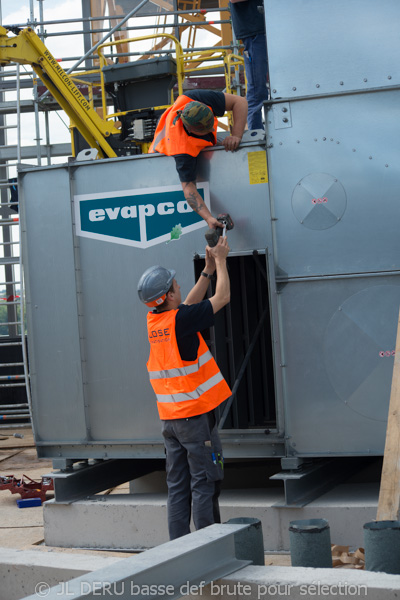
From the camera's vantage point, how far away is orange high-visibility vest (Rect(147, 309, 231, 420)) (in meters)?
5.12

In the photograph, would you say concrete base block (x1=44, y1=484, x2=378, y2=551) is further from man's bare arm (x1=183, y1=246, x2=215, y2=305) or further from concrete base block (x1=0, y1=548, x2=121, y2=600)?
concrete base block (x1=0, y1=548, x2=121, y2=600)

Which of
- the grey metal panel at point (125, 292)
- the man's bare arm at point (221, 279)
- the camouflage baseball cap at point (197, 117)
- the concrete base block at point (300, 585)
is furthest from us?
the grey metal panel at point (125, 292)

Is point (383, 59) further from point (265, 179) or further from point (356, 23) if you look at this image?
point (265, 179)

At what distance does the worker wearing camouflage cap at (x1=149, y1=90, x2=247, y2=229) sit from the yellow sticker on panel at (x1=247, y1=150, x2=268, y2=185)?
168 millimetres

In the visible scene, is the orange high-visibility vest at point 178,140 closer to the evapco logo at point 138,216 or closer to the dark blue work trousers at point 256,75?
the evapco logo at point 138,216

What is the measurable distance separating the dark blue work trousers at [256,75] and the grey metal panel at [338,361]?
7.16ft

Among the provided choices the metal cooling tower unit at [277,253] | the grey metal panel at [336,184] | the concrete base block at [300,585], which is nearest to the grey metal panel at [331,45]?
the metal cooling tower unit at [277,253]

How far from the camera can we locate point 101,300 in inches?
264

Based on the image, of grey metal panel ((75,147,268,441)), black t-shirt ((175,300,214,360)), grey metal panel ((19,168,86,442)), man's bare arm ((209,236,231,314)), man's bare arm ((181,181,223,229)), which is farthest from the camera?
grey metal panel ((19,168,86,442))

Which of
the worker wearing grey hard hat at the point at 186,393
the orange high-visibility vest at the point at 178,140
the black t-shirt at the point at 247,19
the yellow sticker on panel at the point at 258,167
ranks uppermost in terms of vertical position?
the black t-shirt at the point at 247,19


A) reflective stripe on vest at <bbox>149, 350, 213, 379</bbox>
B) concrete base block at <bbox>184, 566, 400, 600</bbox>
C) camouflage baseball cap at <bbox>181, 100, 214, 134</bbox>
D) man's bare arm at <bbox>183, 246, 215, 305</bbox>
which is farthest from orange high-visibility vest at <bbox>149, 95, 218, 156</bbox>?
concrete base block at <bbox>184, 566, 400, 600</bbox>

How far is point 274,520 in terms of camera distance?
5.90 metres

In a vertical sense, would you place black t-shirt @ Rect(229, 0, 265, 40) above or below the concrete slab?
above

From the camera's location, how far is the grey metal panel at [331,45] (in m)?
6.03
